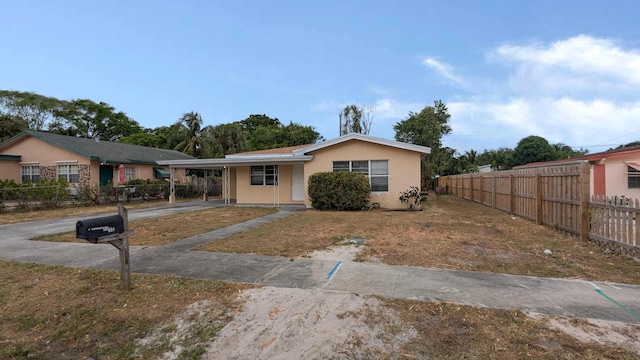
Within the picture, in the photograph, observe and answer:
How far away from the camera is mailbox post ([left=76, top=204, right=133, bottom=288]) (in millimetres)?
3611

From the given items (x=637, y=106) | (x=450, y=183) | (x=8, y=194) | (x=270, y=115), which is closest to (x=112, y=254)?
(x=8, y=194)

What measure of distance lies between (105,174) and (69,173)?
212cm

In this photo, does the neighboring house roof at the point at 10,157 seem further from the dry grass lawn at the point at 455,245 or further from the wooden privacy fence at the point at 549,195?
the wooden privacy fence at the point at 549,195

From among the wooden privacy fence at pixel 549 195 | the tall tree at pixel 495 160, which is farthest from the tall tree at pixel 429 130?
the tall tree at pixel 495 160

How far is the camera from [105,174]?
22781mm

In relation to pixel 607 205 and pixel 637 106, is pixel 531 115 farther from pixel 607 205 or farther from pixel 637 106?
pixel 607 205

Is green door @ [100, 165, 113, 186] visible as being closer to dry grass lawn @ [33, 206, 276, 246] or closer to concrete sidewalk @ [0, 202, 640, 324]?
dry grass lawn @ [33, 206, 276, 246]

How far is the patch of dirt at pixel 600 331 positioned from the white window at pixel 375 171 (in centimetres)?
1098

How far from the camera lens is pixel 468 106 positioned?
2112 cm

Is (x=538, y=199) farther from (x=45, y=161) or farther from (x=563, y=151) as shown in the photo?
(x=563, y=151)

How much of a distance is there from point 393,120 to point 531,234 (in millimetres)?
28355

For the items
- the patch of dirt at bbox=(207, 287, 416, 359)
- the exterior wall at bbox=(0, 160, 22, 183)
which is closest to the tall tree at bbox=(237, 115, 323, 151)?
the exterior wall at bbox=(0, 160, 22, 183)

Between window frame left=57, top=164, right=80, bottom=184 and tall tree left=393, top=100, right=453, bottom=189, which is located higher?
tall tree left=393, top=100, right=453, bottom=189

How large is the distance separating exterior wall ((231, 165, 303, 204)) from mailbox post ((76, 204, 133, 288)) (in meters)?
12.4
